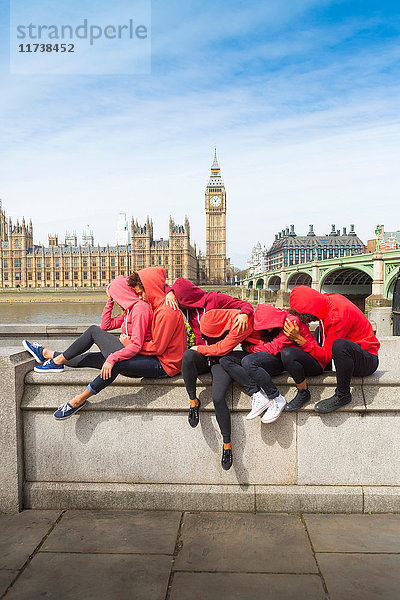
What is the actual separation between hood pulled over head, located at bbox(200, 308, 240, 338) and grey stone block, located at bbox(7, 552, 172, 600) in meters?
1.43

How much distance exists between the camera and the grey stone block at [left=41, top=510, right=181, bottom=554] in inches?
104

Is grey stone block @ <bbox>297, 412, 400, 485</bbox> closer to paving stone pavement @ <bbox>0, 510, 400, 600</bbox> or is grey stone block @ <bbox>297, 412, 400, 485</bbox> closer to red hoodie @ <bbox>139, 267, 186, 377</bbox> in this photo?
paving stone pavement @ <bbox>0, 510, 400, 600</bbox>

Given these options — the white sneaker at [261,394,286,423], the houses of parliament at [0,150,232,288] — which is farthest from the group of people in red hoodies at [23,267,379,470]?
the houses of parliament at [0,150,232,288]

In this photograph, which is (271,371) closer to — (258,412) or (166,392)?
(258,412)

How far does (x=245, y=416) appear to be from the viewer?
3.17 m

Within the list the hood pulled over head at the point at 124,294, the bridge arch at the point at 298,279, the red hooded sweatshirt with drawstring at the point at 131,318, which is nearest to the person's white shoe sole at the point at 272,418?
the red hooded sweatshirt with drawstring at the point at 131,318

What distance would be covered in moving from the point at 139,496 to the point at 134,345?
3.33 feet

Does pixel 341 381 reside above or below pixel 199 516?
above

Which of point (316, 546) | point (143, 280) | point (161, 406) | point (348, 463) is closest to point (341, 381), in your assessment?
point (348, 463)

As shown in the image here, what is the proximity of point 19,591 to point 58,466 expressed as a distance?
1.01 meters

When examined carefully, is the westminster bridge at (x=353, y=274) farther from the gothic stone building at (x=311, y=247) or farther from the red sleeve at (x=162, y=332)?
the gothic stone building at (x=311, y=247)

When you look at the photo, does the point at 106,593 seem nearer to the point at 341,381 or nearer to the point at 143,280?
the point at 341,381

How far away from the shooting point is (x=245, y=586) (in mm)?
2295

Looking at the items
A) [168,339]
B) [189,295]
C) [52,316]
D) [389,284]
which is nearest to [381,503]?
[168,339]
